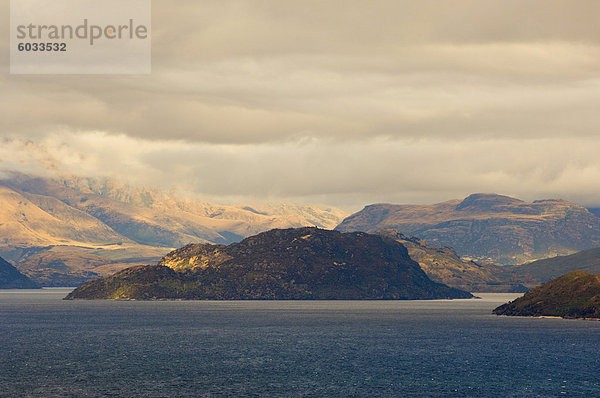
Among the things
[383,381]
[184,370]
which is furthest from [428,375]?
[184,370]

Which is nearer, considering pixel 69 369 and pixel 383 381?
pixel 383 381

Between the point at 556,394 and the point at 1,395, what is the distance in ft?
391

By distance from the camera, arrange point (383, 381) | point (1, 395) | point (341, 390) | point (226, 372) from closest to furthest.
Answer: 1. point (1, 395)
2. point (341, 390)
3. point (383, 381)
4. point (226, 372)

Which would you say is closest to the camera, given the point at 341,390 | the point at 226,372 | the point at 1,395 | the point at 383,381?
the point at 1,395

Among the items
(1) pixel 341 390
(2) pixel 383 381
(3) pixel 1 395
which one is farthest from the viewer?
(2) pixel 383 381

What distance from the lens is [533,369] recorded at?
199 m

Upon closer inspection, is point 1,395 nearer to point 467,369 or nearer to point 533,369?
point 467,369

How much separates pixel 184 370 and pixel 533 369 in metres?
95.7

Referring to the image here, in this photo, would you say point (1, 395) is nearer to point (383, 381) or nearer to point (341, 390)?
point (341, 390)

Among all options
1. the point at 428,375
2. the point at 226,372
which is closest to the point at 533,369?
the point at 428,375

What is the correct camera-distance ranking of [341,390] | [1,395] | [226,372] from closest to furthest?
[1,395] → [341,390] → [226,372]

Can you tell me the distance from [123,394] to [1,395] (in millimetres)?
25499

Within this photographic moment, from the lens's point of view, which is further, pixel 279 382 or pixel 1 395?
pixel 279 382

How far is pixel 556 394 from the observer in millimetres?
157500
